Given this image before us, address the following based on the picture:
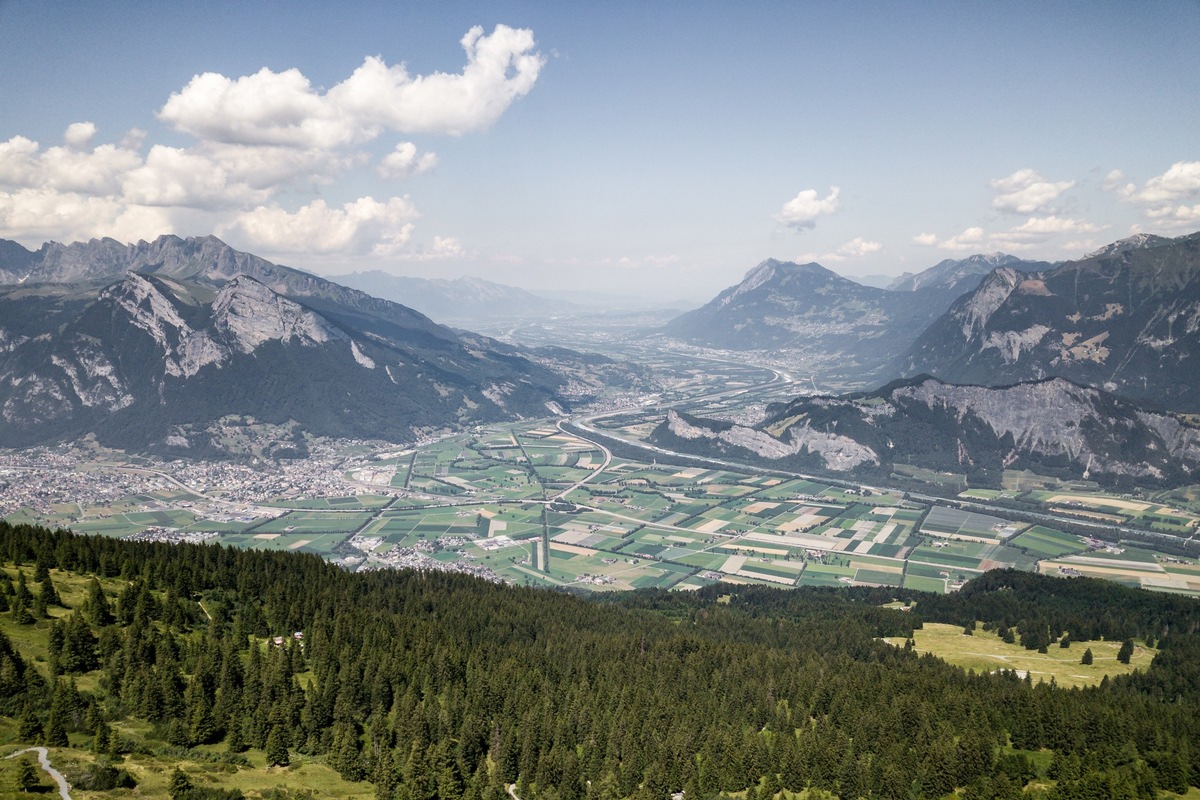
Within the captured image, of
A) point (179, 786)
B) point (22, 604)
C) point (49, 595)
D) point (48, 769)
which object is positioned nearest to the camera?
point (48, 769)

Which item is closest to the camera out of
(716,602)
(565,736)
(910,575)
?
(565,736)

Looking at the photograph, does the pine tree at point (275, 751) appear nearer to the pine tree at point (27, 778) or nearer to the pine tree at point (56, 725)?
the pine tree at point (56, 725)

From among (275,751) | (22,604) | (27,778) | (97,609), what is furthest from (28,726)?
(22,604)

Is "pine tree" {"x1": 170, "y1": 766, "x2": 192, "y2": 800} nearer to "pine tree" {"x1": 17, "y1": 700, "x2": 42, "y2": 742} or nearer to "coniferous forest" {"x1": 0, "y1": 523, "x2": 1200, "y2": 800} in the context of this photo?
"coniferous forest" {"x1": 0, "y1": 523, "x2": 1200, "y2": 800}

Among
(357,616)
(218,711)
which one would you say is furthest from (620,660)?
(218,711)

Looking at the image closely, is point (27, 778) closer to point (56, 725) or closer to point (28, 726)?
point (56, 725)

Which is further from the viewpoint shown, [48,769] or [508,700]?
[508,700]

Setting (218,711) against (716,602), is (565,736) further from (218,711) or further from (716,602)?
(716,602)
